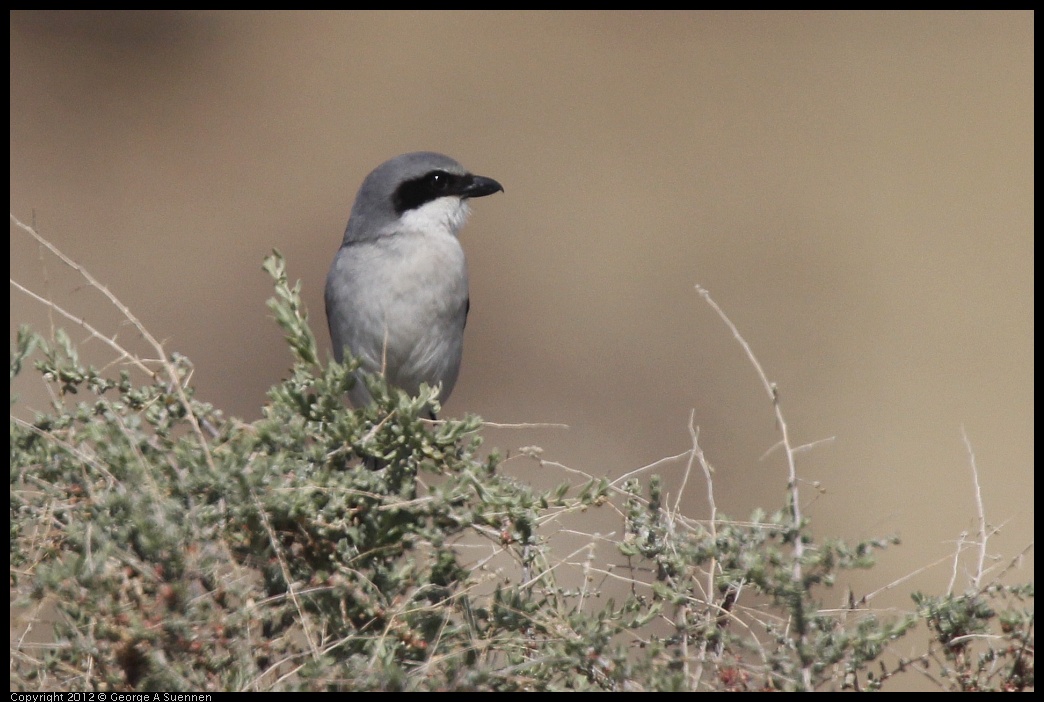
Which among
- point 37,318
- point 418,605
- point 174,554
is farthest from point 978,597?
point 37,318

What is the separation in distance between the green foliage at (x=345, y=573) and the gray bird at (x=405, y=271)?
1.53m

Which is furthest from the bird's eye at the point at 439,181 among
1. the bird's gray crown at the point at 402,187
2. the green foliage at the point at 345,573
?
the green foliage at the point at 345,573

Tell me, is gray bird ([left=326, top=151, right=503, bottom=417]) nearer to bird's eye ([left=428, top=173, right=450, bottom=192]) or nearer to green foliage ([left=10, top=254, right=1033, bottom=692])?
bird's eye ([left=428, top=173, right=450, bottom=192])

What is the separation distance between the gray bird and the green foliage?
1.53 m

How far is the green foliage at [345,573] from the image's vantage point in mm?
1689

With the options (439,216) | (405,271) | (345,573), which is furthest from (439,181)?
(345,573)

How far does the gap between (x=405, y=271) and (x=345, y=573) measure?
75.8 inches

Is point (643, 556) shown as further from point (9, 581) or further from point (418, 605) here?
point (9, 581)

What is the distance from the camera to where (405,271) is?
372cm

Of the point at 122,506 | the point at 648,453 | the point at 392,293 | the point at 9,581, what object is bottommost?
the point at 9,581

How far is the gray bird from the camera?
12.2 feet

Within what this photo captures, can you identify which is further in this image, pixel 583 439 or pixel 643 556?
pixel 583 439

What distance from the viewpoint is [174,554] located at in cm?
166

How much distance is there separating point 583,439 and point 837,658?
14.7 feet
